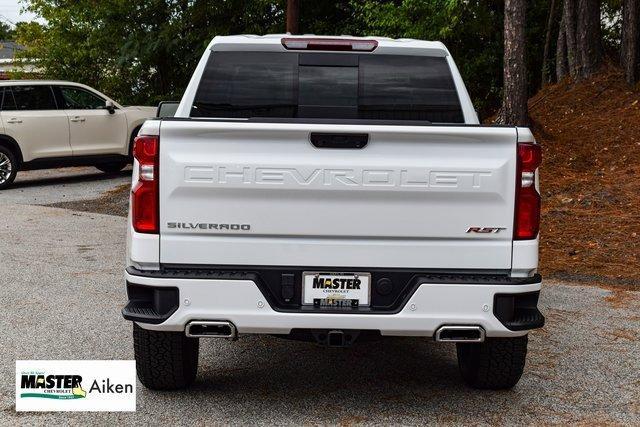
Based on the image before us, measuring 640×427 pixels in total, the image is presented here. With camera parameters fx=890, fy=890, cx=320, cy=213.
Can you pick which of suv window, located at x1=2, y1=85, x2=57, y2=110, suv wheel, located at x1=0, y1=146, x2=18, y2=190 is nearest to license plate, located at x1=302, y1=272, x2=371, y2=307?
suv wheel, located at x1=0, y1=146, x2=18, y2=190

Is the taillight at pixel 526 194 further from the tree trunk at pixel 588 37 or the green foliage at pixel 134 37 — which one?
the green foliage at pixel 134 37

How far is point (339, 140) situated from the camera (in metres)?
4.41

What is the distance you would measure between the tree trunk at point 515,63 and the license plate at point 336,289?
941 centimetres

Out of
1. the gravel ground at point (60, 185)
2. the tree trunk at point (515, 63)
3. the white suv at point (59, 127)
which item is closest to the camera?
the tree trunk at point (515, 63)

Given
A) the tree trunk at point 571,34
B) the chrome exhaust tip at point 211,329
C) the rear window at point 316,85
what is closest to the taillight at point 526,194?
the rear window at point 316,85

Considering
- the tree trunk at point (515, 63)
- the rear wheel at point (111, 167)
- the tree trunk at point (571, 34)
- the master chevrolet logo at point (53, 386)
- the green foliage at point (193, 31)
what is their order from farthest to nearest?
the green foliage at point (193, 31), the rear wheel at point (111, 167), the tree trunk at point (571, 34), the tree trunk at point (515, 63), the master chevrolet logo at point (53, 386)

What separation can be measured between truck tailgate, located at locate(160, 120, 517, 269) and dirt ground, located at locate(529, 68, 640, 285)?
4.76m

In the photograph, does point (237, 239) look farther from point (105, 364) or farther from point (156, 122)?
point (105, 364)

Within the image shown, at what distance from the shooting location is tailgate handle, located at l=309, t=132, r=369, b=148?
4391 mm

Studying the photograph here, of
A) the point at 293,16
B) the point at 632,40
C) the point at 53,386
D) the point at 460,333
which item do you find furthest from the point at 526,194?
the point at 293,16

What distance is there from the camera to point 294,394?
507cm

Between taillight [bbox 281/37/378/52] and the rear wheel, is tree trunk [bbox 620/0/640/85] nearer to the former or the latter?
the rear wheel

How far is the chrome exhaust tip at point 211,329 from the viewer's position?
14.4 ft

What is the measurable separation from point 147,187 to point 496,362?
2.17 meters
